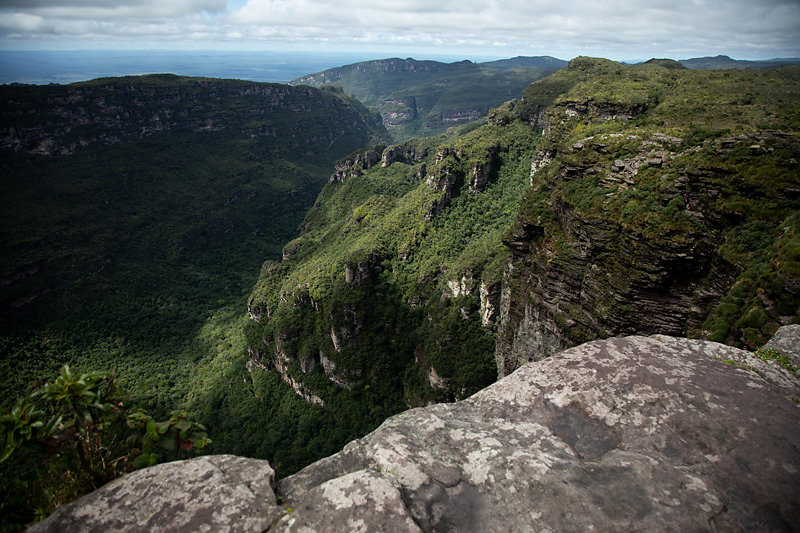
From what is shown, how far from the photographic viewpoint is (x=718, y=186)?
1427 cm

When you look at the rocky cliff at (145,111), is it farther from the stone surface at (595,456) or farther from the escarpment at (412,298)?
the stone surface at (595,456)

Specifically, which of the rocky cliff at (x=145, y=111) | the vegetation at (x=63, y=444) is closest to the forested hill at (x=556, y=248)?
the vegetation at (x=63, y=444)

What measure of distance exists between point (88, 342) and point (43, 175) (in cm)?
5516

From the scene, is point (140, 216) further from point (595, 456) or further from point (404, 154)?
point (595, 456)

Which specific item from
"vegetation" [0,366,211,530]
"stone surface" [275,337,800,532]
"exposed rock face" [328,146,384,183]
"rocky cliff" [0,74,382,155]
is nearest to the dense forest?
"exposed rock face" [328,146,384,183]

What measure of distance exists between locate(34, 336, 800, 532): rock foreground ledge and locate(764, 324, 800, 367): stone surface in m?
0.69

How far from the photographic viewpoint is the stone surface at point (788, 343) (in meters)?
6.48

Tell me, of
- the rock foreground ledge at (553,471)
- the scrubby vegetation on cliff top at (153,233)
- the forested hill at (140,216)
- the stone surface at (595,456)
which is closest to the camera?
the rock foreground ledge at (553,471)

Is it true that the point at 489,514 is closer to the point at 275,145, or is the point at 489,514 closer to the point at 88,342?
the point at 88,342

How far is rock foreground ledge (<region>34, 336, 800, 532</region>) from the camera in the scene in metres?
4.05

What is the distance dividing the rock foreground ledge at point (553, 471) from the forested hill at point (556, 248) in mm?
4931

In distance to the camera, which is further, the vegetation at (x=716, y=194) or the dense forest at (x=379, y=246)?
the dense forest at (x=379, y=246)

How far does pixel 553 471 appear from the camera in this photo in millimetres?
4906

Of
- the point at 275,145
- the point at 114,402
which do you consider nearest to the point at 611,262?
the point at 114,402
